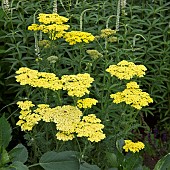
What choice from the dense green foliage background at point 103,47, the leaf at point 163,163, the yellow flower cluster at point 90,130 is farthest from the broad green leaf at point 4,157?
the dense green foliage background at point 103,47

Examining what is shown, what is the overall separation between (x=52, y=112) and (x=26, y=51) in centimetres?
153

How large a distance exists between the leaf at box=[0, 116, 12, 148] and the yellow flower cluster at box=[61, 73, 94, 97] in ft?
1.53

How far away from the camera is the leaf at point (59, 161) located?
130 inches

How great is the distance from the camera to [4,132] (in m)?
3.44

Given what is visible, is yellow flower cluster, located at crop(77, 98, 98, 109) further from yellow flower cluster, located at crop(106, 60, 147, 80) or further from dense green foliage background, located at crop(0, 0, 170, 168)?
dense green foliage background, located at crop(0, 0, 170, 168)

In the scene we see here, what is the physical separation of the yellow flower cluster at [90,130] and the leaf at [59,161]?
0.59 ft

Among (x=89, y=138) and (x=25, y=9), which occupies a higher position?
(x=25, y=9)

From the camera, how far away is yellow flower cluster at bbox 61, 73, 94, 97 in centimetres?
332

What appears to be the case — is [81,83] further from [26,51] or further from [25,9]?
[25,9]

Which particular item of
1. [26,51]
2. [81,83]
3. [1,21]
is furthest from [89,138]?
[1,21]

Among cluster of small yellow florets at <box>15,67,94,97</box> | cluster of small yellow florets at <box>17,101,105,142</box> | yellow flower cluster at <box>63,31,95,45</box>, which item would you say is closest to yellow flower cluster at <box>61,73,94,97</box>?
cluster of small yellow florets at <box>15,67,94,97</box>

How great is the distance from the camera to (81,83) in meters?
3.42

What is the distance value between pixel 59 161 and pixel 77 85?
511mm

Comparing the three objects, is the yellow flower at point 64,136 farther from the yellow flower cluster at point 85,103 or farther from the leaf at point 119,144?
the leaf at point 119,144
